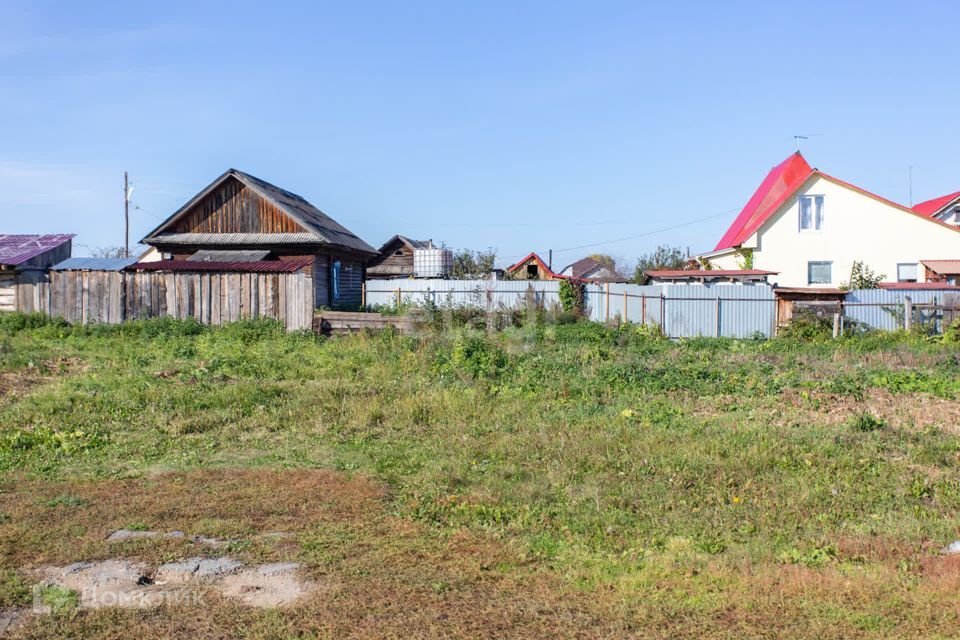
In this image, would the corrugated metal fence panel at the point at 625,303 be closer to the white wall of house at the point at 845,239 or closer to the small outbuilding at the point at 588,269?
the white wall of house at the point at 845,239

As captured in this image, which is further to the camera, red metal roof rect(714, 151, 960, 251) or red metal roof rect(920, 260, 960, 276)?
red metal roof rect(714, 151, 960, 251)

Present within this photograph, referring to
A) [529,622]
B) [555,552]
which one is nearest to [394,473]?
[555,552]

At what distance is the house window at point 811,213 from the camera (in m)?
30.5

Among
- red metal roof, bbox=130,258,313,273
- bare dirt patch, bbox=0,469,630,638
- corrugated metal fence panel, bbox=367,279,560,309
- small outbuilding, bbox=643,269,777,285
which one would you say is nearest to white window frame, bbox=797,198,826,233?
small outbuilding, bbox=643,269,777,285

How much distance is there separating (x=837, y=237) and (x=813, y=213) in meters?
1.32

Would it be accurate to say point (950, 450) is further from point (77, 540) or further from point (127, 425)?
point (127, 425)

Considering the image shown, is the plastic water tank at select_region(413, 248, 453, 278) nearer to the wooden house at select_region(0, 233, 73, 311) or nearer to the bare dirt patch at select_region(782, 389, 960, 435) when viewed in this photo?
the wooden house at select_region(0, 233, 73, 311)

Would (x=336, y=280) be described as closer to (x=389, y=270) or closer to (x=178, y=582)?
(x=389, y=270)

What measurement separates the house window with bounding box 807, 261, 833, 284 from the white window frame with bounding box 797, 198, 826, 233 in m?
1.35

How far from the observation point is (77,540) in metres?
6.14

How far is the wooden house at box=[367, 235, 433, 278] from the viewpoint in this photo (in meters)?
45.1

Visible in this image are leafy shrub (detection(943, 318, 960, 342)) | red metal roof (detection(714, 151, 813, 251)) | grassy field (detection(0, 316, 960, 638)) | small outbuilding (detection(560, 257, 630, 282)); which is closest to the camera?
grassy field (detection(0, 316, 960, 638))

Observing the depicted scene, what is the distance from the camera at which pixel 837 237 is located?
3030 cm

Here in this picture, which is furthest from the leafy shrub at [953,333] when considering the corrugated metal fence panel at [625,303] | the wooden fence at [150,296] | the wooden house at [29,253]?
the wooden house at [29,253]
